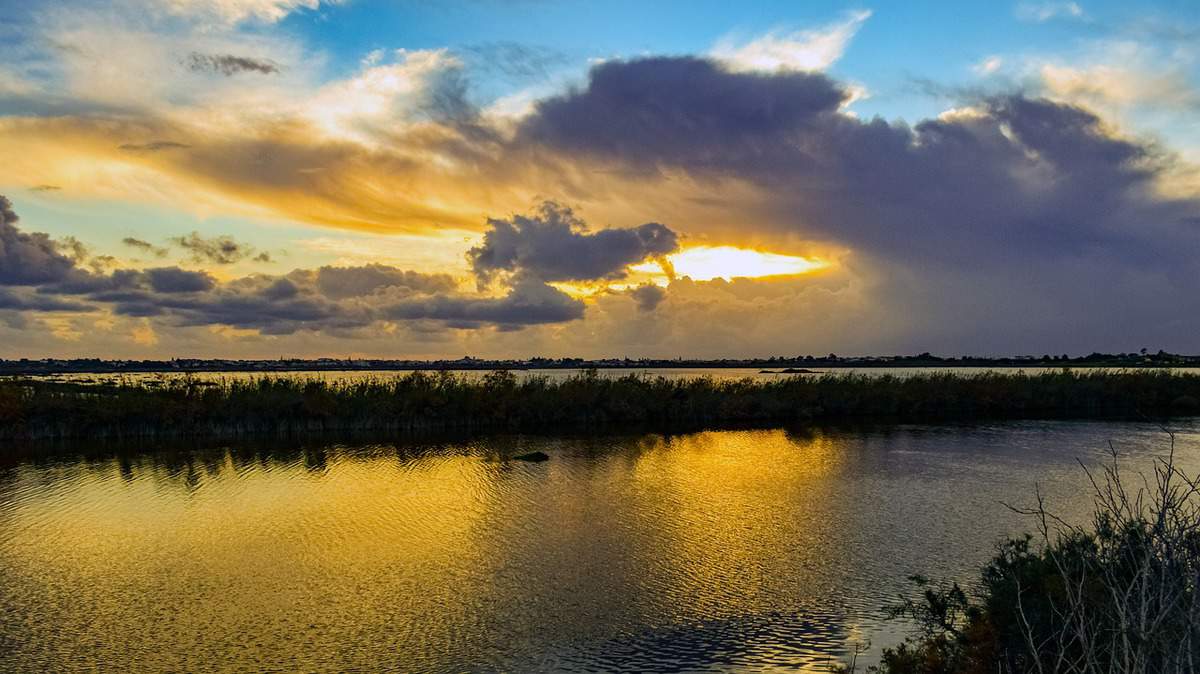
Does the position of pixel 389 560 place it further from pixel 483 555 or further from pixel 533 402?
pixel 533 402

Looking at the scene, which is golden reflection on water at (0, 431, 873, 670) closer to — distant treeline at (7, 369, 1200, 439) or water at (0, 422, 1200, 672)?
water at (0, 422, 1200, 672)

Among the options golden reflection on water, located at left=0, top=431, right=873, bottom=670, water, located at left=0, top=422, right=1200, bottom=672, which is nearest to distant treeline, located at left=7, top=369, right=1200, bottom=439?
water, located at left=0, top=422, right=1200, bottom=672

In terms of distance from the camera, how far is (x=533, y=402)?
3653 cm

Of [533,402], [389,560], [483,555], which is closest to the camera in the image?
[389,560]

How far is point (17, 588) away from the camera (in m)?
11.6

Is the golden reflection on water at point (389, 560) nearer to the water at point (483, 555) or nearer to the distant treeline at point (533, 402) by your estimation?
the water at point (483, 555)

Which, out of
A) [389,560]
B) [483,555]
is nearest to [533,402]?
[483,555]

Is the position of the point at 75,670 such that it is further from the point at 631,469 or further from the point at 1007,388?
the point at 1007,388

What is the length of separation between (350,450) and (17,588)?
51.1ft

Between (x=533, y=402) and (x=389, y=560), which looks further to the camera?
(x=533, y=402)

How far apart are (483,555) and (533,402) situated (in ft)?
76.2

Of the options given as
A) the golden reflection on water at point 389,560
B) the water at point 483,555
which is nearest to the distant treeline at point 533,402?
the water at point 483,555

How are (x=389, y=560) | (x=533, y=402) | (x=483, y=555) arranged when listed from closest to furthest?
1. (x=389, y=560)
2. (x=483, y=555)
3. (x=533, y=402)

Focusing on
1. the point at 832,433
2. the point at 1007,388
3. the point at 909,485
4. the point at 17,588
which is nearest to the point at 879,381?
the point at 1007,388
